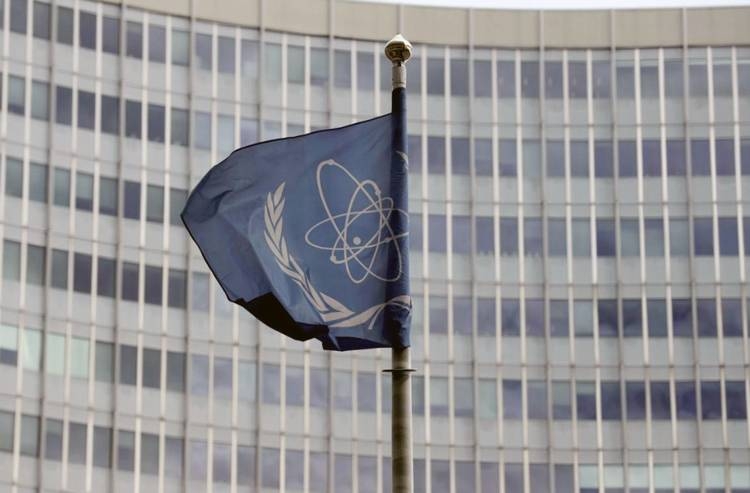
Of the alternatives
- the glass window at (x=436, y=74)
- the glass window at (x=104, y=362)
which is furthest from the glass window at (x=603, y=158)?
the glass window at (x=104, y=362)

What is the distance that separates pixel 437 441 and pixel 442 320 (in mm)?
4993

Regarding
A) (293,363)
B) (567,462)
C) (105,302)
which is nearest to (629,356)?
(567,462)

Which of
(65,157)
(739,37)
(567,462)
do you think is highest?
(739,37)

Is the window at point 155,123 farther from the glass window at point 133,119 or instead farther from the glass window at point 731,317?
the glass window at point 731,317

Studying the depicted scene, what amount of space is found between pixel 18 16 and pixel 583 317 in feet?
84.8

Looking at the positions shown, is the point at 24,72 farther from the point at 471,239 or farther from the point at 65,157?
the point at 471,239

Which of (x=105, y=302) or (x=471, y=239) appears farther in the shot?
(x=471, y=239)

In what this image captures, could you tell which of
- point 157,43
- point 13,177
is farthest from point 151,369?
point 157,43

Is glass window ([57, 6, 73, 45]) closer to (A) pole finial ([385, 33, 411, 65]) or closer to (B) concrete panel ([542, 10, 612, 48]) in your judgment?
(B) concrete panel ([542, 10, 612, 48])

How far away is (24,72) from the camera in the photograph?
77.6 meters

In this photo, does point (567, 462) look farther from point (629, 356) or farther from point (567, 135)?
point (567, 135)

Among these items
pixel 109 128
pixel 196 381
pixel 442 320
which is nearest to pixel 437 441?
pixel 442 320

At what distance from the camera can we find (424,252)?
84.0 meters

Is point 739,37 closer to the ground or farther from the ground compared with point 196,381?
farther from the ground
